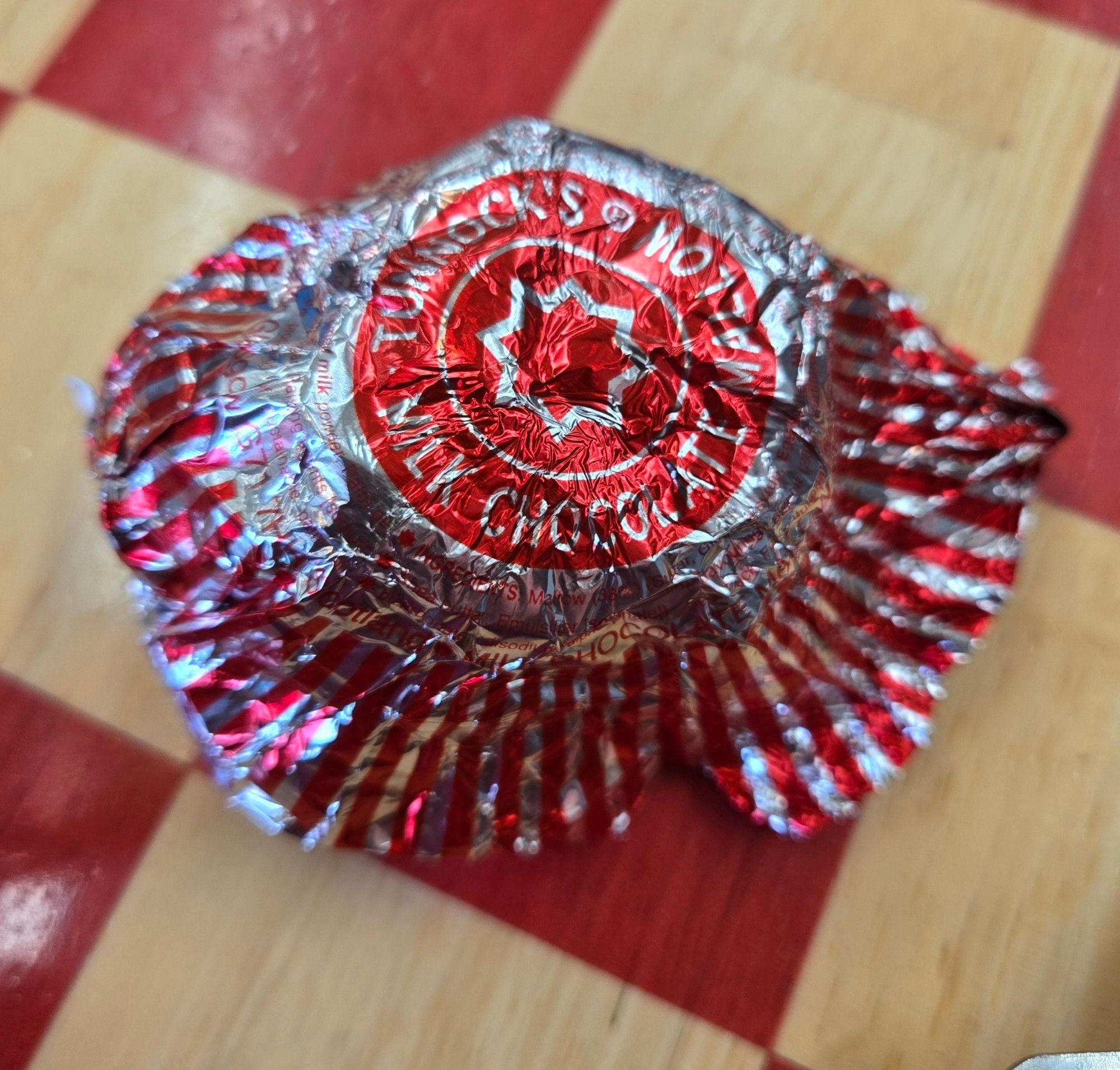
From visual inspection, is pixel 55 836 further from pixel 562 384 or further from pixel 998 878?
pixel 998 878

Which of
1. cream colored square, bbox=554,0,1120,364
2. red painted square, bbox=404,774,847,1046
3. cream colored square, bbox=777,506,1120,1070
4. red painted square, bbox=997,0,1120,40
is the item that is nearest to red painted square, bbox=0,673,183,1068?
red painted square, bbox=404,774,847,1046

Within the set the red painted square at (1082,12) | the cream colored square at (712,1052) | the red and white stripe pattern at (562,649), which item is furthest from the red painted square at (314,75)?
the cream colored square at (712,1052)

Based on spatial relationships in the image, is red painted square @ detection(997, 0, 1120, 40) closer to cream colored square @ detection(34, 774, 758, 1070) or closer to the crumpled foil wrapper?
the crumpled foil wrapper

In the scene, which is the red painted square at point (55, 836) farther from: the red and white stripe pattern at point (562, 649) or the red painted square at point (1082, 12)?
the red painted square at point (1082, 12)

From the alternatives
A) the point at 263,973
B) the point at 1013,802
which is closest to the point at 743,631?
the point at 1013,802

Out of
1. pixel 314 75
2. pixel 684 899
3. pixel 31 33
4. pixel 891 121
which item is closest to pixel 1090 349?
pixel 891 121

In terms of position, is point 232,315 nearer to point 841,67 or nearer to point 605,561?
point 605,561
